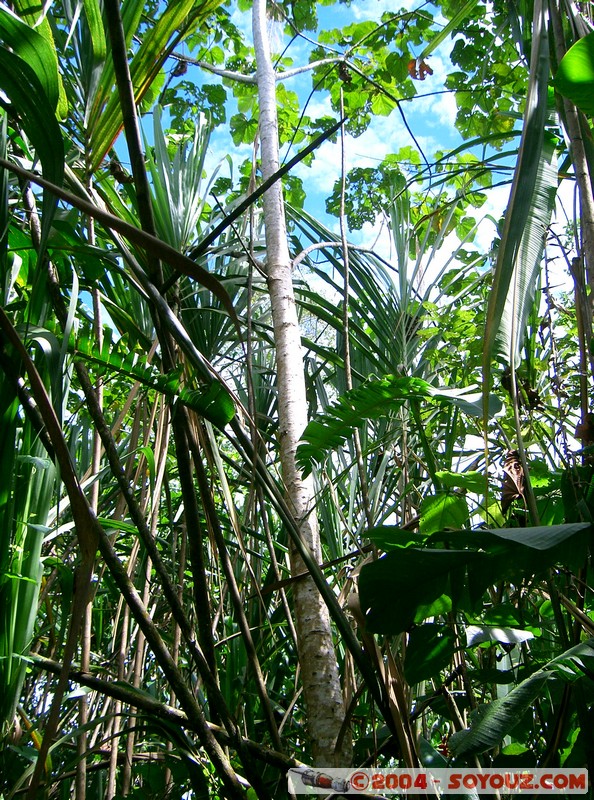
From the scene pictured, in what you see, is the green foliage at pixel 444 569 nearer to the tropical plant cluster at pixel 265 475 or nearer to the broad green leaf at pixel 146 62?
the tropical plant cluster at pixel 265 475

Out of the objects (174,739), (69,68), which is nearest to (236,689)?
(174,739)

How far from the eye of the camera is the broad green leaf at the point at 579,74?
27.3 inches

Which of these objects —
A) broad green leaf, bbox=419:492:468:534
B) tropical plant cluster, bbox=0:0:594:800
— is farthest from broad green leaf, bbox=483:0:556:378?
broad green leaf, bbox=419:492:468:534

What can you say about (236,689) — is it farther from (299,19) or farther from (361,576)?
(299,19)

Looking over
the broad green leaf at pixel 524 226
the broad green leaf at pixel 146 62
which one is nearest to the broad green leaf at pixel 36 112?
the broad green leaf at pixel 146 62

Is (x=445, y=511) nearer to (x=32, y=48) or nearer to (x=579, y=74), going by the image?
(x=579, y=74)

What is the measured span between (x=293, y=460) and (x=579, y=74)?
0.84 metres

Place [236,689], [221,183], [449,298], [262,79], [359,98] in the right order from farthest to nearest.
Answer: [221,183], [359,98], [449,298], [262,79], [236,689]

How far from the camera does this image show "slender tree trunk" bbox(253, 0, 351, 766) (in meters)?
1.04

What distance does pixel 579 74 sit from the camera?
0.72m

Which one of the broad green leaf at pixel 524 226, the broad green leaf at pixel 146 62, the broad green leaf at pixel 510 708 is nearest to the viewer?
the broad green leaf at pixel 524 226

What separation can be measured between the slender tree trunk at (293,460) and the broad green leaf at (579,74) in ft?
2.52

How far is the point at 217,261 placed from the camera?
2312 millimetres

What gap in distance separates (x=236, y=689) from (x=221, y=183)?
2.87 metres
